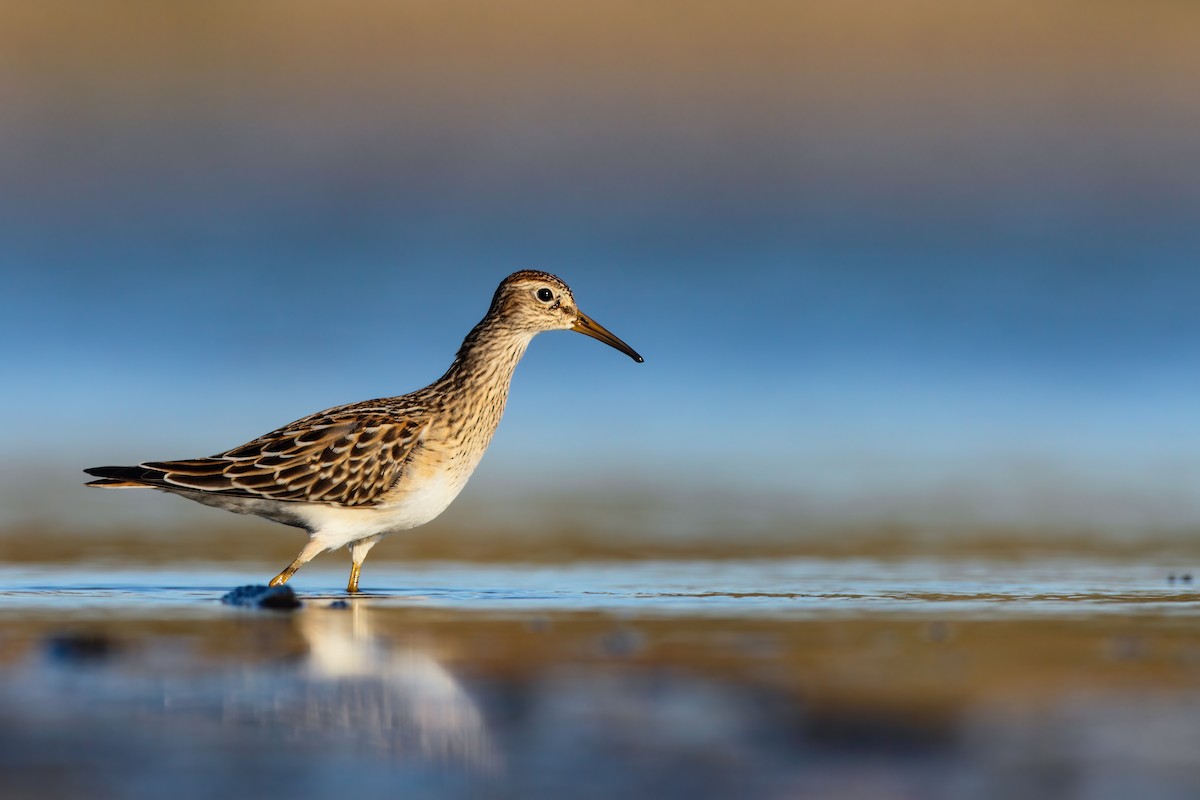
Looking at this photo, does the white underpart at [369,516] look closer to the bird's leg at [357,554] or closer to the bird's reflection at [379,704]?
the bird's leg at [357,554]

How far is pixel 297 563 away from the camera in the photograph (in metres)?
10.1

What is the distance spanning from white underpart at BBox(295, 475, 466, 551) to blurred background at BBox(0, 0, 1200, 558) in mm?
2080

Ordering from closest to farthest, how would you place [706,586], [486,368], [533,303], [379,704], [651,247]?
[379,704] → [706,586] → [486,368] → [533,303] → [651,247]

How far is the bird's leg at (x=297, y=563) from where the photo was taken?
32.6 ft

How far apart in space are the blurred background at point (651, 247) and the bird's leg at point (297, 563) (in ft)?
8.28

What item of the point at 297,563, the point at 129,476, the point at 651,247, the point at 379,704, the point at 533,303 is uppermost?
the point at 651,247

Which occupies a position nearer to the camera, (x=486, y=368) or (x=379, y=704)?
(x=379, y=704)

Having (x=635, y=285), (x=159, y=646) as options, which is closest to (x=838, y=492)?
(x=159, y=646)

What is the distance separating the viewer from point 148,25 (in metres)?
32.2

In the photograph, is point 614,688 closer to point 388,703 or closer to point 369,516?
point 388,703

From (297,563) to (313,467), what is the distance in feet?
1.87

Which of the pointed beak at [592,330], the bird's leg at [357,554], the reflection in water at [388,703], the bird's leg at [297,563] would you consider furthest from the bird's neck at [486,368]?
the reflection in water at [388,703]

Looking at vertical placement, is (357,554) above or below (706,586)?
above

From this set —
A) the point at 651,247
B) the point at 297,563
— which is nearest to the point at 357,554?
the point at 297,563
